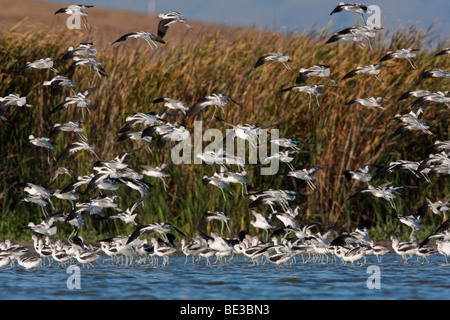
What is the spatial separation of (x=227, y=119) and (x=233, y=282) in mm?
4947

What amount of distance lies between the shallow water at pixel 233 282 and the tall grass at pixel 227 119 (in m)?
2.28

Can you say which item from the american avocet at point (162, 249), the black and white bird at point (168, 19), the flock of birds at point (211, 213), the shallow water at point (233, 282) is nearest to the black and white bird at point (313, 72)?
the flock of birds at point (211, 213)

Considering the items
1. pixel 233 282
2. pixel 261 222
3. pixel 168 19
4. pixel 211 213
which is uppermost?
pixel 168 19

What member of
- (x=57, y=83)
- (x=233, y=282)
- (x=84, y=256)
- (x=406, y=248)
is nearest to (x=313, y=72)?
(x=406, y=248)

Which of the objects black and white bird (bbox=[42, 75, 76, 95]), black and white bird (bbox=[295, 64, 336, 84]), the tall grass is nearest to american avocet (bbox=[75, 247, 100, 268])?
the tall grass

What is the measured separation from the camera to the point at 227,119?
635 inches

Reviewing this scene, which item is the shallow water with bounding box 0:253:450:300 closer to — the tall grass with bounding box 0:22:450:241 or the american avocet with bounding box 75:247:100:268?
the american avocet with bounding box 75:247:100:268

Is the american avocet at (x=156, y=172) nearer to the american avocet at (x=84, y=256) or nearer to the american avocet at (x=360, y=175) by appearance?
the american avocet at (x=84, y=256)

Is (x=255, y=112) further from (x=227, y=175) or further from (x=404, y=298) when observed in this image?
(x=404, y=298)

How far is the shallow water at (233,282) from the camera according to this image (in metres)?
10.9

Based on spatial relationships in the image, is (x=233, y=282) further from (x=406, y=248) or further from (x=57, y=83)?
(x=57, y=83)

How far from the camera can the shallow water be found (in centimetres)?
1095

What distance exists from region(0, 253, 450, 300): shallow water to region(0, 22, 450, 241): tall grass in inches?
89.9

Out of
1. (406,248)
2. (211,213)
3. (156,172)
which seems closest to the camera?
(406,248)
